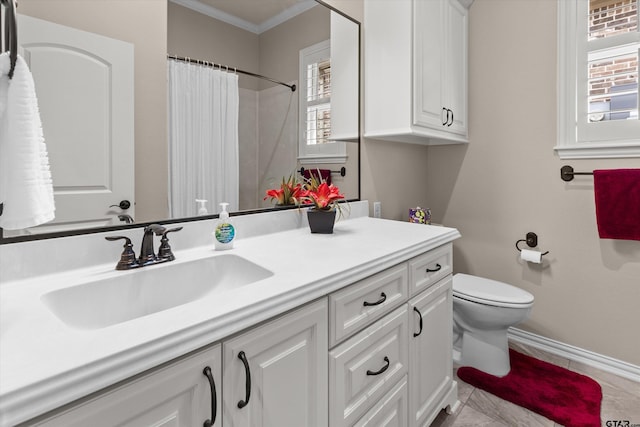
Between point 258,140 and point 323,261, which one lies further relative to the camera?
point 258,140

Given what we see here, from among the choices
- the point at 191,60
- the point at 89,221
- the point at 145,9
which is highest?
the point at 145,9

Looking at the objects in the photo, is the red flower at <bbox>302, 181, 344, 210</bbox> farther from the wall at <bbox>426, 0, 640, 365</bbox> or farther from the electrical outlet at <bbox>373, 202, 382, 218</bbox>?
the wall at <bbox>426, 0, 640, 365</bbox>

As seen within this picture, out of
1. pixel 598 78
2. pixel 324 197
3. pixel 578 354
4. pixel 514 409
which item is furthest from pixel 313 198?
pixel 578 354

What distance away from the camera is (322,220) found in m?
1.49

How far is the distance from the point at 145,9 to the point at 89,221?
723mm

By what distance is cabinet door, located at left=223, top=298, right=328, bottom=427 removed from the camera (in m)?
0.71

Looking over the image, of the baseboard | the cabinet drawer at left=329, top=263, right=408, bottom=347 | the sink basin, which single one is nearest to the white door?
the sink basin

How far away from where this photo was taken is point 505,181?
2328mm

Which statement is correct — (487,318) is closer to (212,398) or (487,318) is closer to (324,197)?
(324,197)

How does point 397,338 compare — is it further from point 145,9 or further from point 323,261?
point 145,9

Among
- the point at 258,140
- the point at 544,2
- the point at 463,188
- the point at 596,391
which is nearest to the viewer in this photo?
the point at 258,140

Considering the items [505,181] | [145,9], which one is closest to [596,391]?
[505,181]

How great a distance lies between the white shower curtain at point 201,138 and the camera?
1.23 meters

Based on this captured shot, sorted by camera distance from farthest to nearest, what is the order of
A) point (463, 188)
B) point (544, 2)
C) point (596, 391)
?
point (463, 188)
point (544, 2)
point (596, 391)
